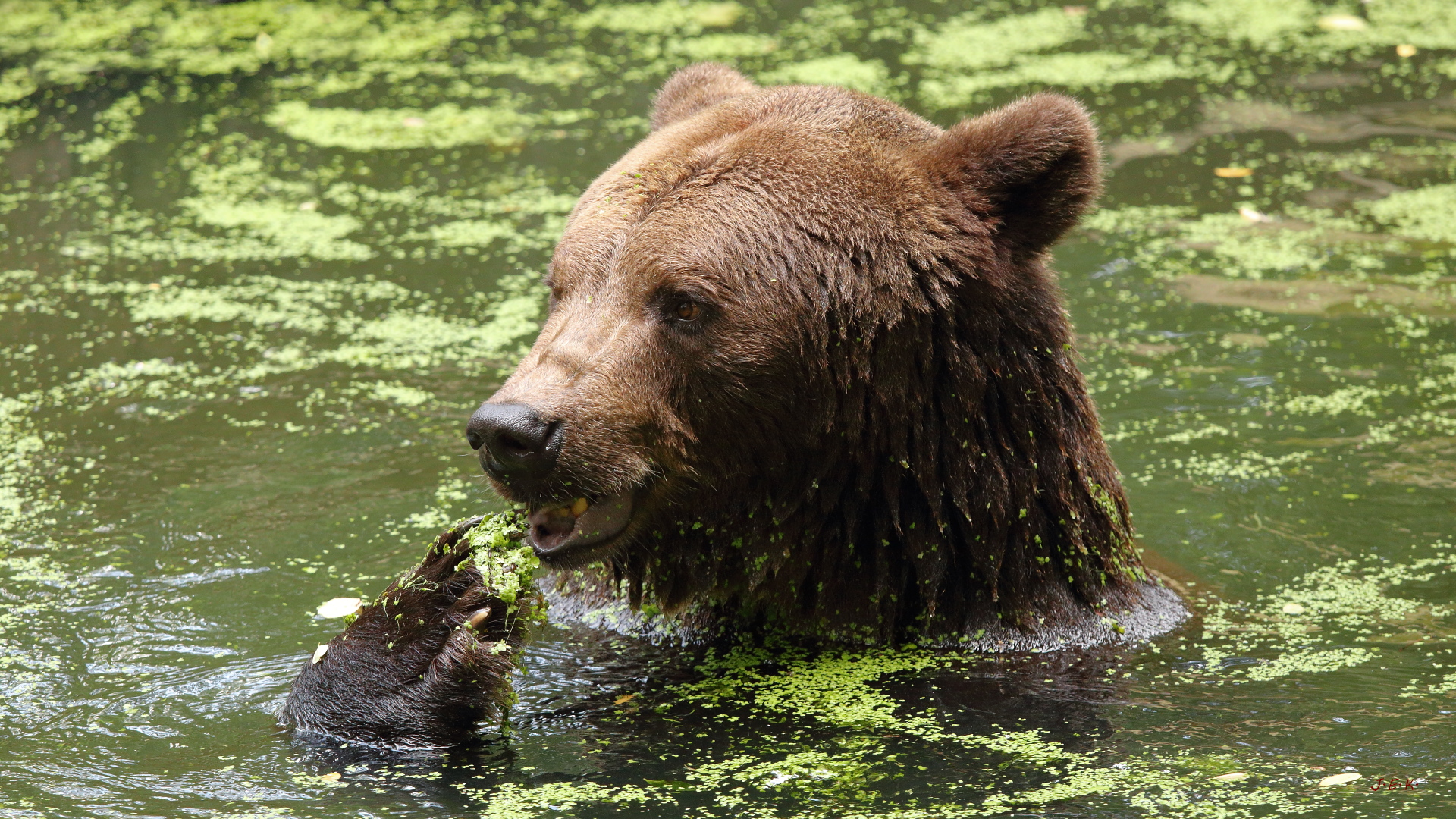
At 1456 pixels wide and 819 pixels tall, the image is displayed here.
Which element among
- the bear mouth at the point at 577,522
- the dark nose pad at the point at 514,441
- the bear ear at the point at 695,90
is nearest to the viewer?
the dark nose pad at the point at 514,441

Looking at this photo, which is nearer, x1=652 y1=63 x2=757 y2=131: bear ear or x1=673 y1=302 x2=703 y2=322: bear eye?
x1=673 y1=302 x2=703 y2=322: bear eye

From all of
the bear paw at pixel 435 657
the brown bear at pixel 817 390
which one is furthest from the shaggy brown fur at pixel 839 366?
the bear paw at pixel 435 657

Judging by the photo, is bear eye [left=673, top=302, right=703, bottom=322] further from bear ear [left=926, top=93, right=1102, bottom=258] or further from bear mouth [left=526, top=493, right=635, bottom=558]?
bear ear [left=926, top=93, right=1102, bottom=258]

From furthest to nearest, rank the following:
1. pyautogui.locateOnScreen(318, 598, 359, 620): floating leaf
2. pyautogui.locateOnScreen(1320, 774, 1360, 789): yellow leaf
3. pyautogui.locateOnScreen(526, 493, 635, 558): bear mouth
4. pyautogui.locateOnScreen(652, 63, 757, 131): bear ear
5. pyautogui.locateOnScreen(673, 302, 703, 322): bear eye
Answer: pyautogui.locateOnScreen(318, 598, 359, 620): floating leaf
pyautogui.locateOnScreen(652, 63, 757, 131): bear ear
pyautogui.locateOnScreen(673, 302, 703, 322): bear eye
pyautogui.locateOnScreen(526, 493, 635, 558): bear mouth
pyautogui.locateOnScreen(1320, 774, 1360, 789): yellow leaf

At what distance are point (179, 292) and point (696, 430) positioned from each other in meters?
5.49

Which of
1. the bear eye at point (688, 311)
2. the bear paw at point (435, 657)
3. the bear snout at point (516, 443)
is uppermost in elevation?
the bear eye at point (688, 311)

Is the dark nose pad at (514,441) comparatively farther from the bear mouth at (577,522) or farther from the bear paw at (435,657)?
the bear paw at (435,657)

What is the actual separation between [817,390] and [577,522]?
0.80 metres

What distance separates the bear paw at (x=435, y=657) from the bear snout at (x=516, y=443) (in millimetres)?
395

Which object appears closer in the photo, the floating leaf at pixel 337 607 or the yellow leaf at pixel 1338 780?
the yellow leaf at pixel 1338 780

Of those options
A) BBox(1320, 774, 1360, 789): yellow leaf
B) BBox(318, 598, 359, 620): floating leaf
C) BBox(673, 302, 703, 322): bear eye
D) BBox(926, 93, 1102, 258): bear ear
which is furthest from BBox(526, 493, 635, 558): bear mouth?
BBox(1320, 774, 1360, 789): yellow leaf

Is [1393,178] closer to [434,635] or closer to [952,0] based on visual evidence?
[952,0]

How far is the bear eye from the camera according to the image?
446 centimetres

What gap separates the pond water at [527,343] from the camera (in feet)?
14.6
